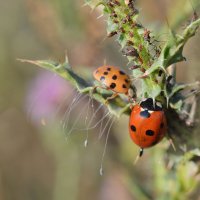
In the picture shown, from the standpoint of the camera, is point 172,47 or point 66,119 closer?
point 172,47

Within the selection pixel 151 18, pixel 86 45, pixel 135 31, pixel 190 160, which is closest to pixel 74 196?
pixel 86 45

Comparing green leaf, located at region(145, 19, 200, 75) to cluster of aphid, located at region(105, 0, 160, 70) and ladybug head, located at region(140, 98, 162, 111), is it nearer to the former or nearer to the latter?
cluster of aphid, located at region(105, 0, 160, 70)

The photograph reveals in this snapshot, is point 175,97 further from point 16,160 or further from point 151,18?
point 16,160

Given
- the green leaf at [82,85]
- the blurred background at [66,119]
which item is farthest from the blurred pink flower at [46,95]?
the green leaf at [82,85]

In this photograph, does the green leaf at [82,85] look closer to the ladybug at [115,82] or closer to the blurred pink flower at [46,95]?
the ladybug at [115,82]

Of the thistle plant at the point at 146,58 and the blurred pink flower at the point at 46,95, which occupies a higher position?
the thistle plant at the point at 146,58

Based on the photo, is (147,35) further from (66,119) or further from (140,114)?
(66,119)

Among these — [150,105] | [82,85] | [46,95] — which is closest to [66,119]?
[82,85]
